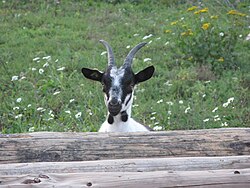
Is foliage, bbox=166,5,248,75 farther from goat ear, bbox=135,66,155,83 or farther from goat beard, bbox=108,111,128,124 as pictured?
goat beard, bbox=108,111,128,124

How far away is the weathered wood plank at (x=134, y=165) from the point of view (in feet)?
11.8

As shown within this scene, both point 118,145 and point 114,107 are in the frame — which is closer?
point 118,145

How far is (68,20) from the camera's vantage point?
488 inches

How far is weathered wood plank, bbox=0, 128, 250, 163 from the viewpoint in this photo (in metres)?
3.96

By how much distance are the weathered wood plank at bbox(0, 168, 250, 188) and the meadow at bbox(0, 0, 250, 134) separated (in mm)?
3340

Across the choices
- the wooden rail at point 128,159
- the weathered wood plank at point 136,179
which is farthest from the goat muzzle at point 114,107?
the weathered wood plank at point 136,179

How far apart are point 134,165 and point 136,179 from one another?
30 centimetres

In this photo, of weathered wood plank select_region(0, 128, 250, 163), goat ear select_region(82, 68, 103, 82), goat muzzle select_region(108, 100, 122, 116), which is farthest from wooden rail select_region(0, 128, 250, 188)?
goat ear select_region(82, 68, 103, 82)

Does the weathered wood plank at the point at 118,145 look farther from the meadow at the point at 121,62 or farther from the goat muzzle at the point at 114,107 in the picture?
the meadow at the point at 121,62

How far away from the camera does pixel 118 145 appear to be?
405cm

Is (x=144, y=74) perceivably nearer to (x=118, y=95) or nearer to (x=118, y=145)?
(x=118, y=95)

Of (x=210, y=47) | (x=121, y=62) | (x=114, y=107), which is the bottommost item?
(x=121, y=62)

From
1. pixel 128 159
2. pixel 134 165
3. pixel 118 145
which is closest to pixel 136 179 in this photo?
pixel 134 165

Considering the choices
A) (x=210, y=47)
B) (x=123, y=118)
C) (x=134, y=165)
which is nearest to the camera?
(x=134, y=165)
